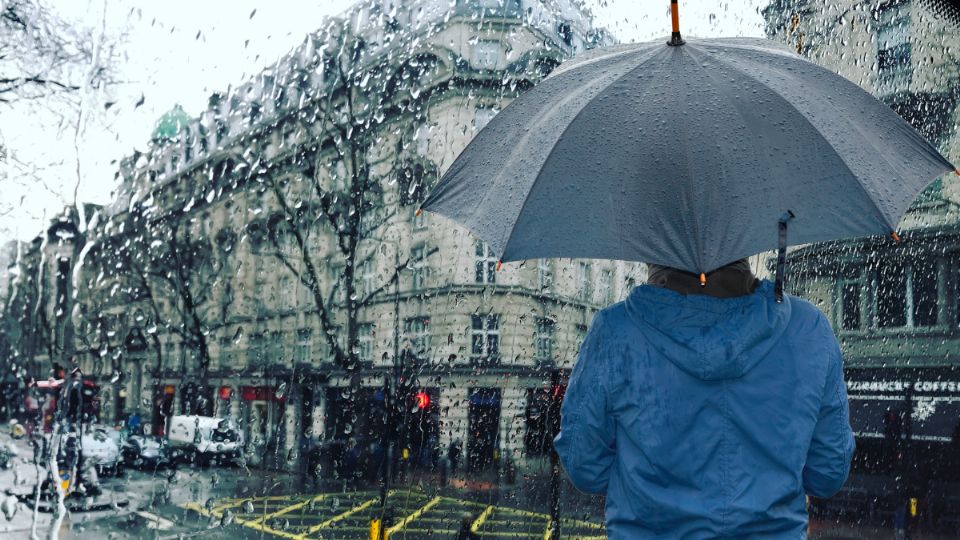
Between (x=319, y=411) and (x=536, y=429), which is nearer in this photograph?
(x=319, y=411)

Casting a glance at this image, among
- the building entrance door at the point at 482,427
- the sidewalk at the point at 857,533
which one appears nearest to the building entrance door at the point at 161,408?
the building entrance door at the point at 482,427

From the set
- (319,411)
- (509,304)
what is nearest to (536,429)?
(509,304)

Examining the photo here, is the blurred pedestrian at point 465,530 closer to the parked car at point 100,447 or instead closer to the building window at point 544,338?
the building window at point 544,338

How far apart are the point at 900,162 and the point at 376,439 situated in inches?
119

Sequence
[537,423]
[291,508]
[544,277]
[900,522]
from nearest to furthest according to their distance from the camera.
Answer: [291,508] → [537,423] → [544,277] → [900,522]

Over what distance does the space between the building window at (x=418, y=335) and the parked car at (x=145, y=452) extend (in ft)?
4.57

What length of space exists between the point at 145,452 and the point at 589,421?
2.56 meters

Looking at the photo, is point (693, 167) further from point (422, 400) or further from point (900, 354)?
point (900, 354)

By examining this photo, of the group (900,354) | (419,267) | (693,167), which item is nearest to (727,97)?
(693,167)

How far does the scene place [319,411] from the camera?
142 inches

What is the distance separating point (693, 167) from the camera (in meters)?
1.47

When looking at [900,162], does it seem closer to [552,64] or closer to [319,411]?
[319,411]

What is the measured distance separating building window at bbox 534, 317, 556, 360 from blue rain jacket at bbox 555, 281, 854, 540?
10.4ft

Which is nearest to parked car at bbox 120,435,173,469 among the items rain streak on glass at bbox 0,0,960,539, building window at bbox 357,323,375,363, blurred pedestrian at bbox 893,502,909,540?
rain streak on glass at bbox 0,0,960,539
